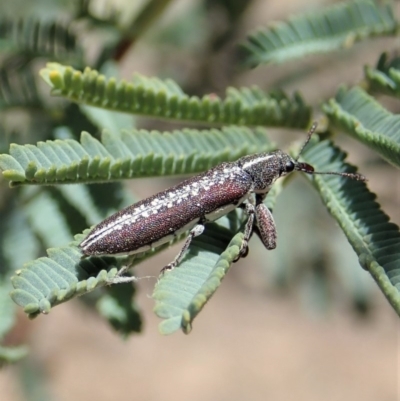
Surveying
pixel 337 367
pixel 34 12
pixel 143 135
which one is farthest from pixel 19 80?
pixel 337 367

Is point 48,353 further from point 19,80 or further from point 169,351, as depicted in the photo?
point 19,80

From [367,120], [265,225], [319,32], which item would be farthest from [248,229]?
[319,32]

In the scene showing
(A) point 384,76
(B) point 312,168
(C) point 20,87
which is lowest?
(C) point 20,87

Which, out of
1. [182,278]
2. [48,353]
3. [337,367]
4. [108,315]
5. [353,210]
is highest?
[353,210]

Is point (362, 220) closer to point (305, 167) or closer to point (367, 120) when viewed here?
point (305, 167)

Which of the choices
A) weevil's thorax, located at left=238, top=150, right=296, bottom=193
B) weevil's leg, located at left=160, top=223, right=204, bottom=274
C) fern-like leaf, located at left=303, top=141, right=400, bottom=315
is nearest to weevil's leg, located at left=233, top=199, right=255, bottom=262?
weevil's thorax, located at left=238, top=150, right=296, bottom=193

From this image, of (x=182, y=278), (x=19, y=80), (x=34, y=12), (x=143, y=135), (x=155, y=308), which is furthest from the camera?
(x=34, y=12)

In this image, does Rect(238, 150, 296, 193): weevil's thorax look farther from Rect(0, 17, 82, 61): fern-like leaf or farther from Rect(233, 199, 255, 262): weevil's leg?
Rect(0, 17, 82, 61): fern-like leaf

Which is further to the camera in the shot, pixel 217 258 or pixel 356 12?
pixel 356 12
